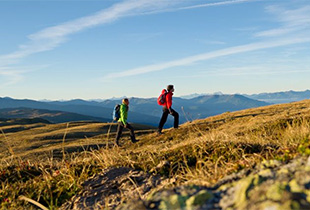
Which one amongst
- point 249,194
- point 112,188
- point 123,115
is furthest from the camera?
point 123,115

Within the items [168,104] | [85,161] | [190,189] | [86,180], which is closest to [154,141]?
[168,104]

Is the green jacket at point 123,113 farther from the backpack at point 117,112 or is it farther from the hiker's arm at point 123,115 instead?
the backpack at point 117,112

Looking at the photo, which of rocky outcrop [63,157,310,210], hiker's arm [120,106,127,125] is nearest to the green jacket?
hiker's arm [120,106,127,125]

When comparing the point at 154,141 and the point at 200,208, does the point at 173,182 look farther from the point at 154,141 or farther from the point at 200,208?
the point at 154,141

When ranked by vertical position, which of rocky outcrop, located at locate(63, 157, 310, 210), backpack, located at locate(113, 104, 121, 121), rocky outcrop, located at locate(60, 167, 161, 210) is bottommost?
rocky outcrop, located at locate(60, 167, 161, 210)

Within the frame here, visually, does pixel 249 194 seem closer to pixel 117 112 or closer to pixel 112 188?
pixel 112 188

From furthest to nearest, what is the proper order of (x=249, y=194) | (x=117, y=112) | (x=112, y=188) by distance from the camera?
1. (x=117, y=112)
2. (x=112, y=188)
3. (x=249, y=194)

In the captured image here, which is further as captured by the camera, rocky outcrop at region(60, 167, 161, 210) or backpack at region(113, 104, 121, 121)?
backpack at region(113, 104, 121, 121)

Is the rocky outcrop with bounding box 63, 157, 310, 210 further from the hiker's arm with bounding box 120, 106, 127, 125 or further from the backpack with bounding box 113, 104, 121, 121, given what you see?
the backpack with bounding box 113, 104, 121, 121

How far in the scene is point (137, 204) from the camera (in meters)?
2.82

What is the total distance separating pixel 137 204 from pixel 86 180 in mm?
3467

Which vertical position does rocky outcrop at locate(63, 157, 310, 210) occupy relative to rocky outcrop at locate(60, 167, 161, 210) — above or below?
above

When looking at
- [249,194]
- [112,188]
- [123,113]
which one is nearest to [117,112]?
[123,113]

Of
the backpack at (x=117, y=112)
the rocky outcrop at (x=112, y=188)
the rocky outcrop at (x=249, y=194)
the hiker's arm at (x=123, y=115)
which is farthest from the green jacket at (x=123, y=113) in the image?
the rocky outcrop at (x=249, y=194)
